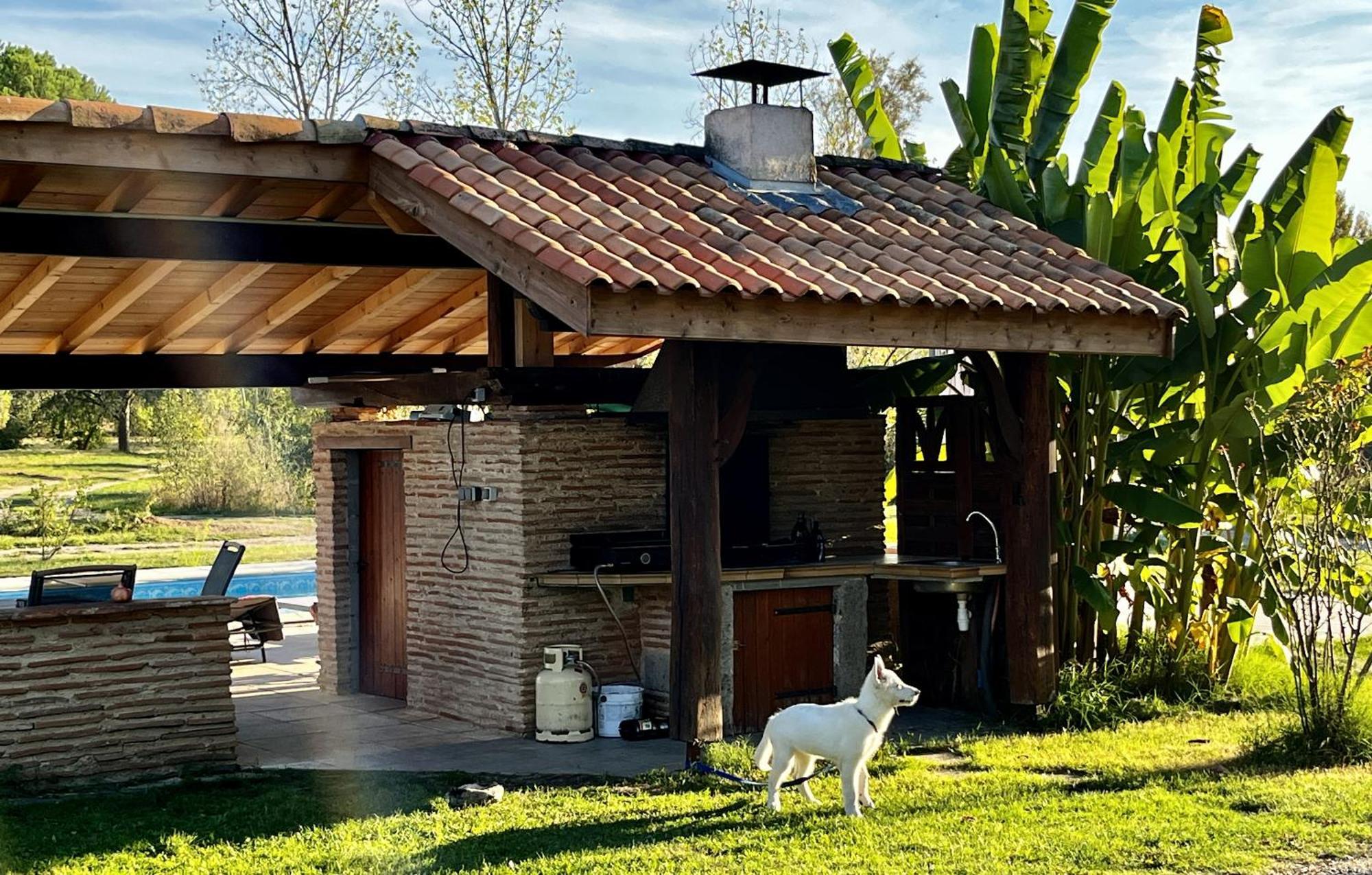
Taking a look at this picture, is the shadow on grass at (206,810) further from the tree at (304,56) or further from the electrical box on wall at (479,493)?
the tree at (304,56)

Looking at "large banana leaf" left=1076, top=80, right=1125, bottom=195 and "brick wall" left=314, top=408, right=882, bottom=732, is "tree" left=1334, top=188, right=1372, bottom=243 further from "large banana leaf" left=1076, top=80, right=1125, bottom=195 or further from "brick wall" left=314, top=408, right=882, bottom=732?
"brick wall" left=314, top=408, right=882, bottom=732

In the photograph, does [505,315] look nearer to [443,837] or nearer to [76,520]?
[443,837]

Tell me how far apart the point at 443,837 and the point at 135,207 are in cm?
456

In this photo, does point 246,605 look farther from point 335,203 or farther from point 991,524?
point 991,524

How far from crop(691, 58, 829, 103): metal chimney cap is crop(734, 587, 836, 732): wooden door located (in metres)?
3.59

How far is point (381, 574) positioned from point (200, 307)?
8.84ft

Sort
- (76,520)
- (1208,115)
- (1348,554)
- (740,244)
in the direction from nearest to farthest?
(740,244)
(1348,554)
(1208,115)
(76,520)

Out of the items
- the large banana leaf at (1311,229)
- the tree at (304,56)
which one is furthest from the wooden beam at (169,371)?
the tree at (304,56)

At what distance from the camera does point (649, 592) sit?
11.3 m

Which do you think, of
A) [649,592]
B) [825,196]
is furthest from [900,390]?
[649,592]

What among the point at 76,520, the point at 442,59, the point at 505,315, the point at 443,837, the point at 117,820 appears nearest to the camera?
the point at 443,837

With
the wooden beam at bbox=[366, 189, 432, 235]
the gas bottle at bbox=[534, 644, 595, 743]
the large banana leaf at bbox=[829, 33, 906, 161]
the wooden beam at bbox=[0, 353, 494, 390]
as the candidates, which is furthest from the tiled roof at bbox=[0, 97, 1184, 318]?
the wooden beam at bbox=[0, 353, 494, 390]

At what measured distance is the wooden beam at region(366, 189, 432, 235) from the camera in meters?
10.3

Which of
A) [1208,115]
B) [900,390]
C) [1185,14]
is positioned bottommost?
[900,390]
